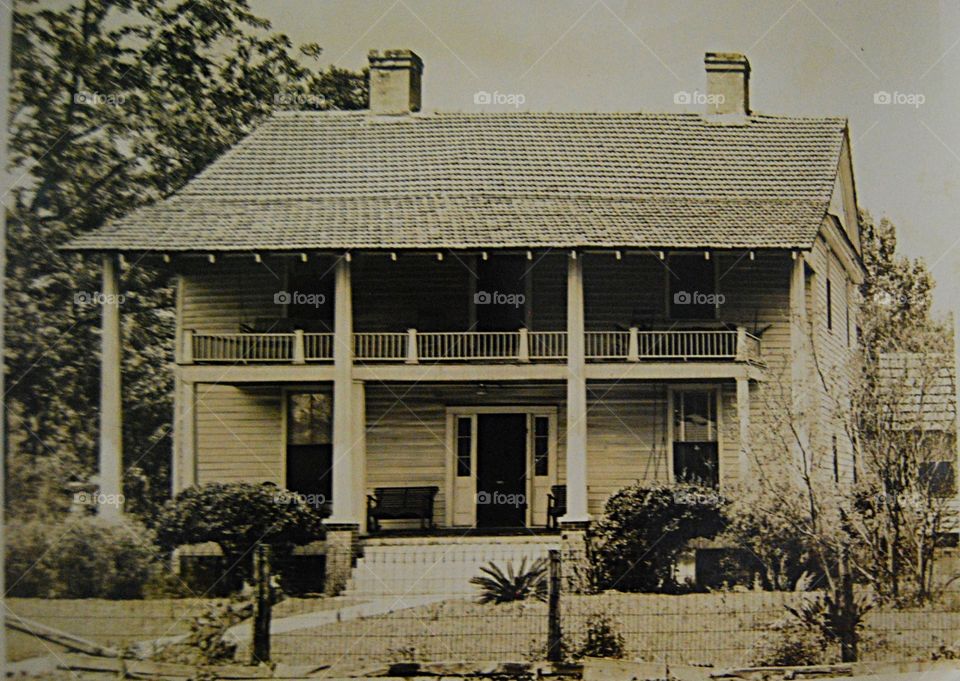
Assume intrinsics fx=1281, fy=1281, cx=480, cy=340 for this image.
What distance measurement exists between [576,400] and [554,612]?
1.21 m

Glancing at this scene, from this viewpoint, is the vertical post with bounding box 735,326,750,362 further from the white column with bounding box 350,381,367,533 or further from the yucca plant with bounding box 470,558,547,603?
the white column with bounding box 350,381,367,533

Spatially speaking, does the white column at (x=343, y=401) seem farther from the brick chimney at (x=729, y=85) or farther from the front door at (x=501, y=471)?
the brick chimney at (x=729, y=85)

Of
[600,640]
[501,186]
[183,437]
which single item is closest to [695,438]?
[600,640]

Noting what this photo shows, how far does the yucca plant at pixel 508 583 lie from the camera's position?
24.0 ft

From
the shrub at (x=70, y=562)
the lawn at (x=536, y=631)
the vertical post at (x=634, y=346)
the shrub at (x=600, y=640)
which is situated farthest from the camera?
the vertical post at (x=634, y=346)

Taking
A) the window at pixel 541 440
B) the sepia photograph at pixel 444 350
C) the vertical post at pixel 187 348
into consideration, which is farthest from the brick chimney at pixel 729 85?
the vertical post at pixel 187 348

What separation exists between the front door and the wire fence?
0.55ft

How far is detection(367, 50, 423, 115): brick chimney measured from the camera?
24.6ft

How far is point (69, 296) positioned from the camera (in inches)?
281

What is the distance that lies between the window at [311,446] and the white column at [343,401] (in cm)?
4

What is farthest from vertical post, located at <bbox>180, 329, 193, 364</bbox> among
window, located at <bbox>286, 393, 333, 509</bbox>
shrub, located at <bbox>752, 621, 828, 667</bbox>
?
shrub, located at <bbox>752, 621, 828, 667</bbox>

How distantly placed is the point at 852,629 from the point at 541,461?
217 cm

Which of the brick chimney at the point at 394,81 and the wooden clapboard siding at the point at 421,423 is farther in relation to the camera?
the brick chimney at the point at 394,81

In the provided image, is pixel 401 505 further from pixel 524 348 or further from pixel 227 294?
pixel 227 294
